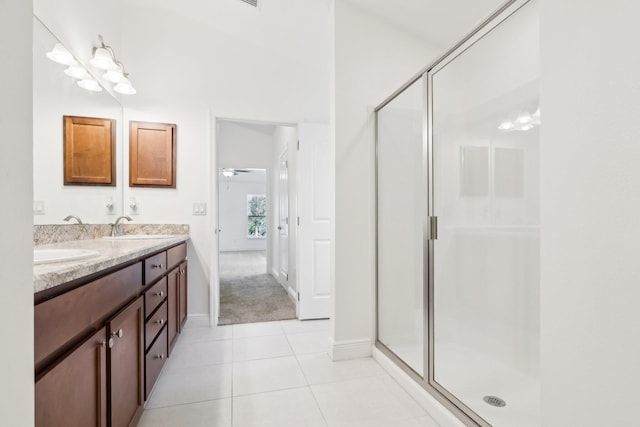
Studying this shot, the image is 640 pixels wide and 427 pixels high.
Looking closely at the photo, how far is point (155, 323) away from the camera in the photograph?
1.72 m

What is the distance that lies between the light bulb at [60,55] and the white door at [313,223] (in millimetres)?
A: 1862

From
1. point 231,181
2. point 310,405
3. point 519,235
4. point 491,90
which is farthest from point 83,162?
point 231,181

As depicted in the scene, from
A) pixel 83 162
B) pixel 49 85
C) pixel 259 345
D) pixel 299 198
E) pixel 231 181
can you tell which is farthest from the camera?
pixel 231 181

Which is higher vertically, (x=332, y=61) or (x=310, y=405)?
(x=332, y=61)

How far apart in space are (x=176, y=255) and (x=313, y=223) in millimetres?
1334

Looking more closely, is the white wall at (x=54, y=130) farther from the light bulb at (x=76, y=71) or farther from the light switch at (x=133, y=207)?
the light switch at (x=133, y=207)

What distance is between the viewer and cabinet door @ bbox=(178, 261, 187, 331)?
2.45m

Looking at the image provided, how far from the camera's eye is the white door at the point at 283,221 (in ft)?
13.9

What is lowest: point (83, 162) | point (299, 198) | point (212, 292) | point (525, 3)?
point (212, 292)

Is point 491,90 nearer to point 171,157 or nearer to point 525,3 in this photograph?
point 525,3

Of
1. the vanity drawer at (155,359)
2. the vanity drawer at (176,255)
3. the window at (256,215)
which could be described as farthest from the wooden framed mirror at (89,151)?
the window at (256,215)

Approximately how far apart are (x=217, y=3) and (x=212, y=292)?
2.59 m

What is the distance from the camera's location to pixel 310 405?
5.46ft

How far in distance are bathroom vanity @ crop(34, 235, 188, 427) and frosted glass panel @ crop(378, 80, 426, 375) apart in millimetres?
1493
